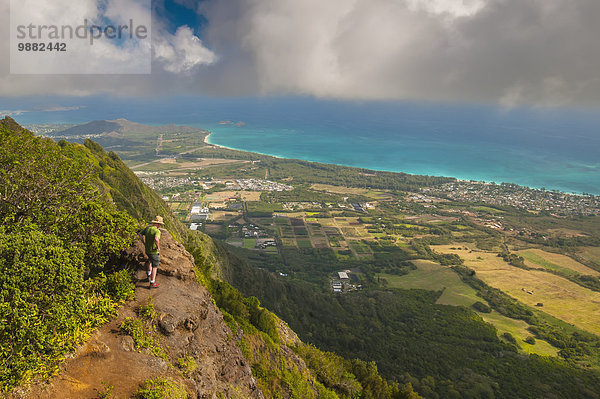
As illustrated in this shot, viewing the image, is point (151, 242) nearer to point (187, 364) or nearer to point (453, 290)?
point (187, 364)

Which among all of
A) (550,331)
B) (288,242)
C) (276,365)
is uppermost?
(276,365)

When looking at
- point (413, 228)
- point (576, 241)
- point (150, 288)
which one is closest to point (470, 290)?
point (413, 228)

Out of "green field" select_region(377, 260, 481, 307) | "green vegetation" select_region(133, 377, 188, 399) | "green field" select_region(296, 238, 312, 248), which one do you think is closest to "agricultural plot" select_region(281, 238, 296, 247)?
"green field" select_region(296, 238, 312, 248)

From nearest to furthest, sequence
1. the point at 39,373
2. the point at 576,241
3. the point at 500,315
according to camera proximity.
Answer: the point at 39,373, the point at 500,315, the point at 576,241

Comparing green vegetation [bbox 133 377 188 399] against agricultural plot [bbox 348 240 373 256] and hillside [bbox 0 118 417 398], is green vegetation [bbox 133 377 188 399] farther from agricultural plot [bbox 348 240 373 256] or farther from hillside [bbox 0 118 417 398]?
agricultural plot [bbox 348 240 373 256]

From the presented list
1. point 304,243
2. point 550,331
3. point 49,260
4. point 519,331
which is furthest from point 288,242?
point 49,260

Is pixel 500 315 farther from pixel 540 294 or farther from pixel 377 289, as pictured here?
pixel 377 289
